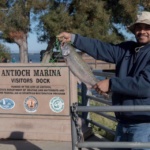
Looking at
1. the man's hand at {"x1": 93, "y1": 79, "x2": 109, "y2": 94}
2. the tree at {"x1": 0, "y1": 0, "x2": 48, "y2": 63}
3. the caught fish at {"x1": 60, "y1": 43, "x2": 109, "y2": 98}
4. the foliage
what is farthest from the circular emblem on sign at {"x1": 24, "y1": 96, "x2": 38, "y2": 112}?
the foliage

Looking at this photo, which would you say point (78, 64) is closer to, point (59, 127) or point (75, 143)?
point (75, 143)

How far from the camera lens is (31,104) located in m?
8.05

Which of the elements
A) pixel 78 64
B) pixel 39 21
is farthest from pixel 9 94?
pixel 39 21

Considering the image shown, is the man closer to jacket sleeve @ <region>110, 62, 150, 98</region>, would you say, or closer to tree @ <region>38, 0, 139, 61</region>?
jacket sleeve @ <region>110, 62, 150, 98</region>

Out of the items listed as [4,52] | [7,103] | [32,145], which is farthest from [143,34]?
[4,52]

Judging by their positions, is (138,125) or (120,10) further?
(120,10)

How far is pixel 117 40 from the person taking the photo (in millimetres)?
24031

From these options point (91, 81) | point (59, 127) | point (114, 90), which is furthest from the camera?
point (59, 127)

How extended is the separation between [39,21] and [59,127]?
Answer: 1589cm

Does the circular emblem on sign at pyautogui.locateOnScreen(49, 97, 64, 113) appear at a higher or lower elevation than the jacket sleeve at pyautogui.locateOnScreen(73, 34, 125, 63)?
lower

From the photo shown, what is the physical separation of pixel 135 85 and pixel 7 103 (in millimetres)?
4894

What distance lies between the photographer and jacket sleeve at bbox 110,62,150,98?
11.9ft

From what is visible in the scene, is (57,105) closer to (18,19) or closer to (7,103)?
(7,103)

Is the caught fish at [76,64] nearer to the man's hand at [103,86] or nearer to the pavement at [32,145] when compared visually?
the man's hand at [103,86]
